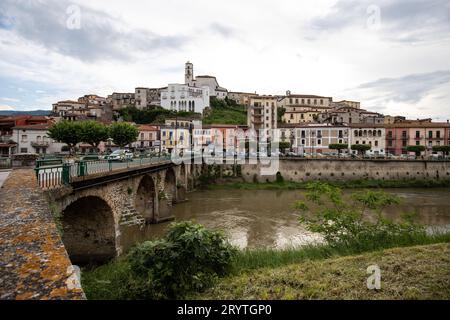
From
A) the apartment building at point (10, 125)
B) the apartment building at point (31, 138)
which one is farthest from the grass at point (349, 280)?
the apartment building at point (31, 138)

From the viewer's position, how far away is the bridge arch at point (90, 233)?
14.1 metres

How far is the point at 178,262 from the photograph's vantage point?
596 centimetres

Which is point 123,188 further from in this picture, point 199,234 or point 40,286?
point 40,286

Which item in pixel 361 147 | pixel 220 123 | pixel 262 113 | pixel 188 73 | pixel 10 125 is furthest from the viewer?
pixel 188 73

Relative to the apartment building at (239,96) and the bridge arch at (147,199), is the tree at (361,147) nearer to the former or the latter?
the bridge arch at (147,199)

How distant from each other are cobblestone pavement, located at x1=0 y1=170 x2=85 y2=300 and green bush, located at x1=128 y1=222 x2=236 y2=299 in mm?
1946

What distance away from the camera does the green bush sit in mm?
5711

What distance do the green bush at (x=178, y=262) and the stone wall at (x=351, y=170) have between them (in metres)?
43.3

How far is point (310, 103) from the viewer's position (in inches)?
4237

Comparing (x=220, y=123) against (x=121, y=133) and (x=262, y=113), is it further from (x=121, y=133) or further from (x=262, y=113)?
(x=121, y=133)

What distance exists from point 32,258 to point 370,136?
70001 mm

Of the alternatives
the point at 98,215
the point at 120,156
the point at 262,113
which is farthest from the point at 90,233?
the point at 262,113

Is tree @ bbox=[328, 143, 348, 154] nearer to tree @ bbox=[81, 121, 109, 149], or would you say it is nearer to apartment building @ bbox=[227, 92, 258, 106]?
tree @ bbox=[81, 121, 109, 149]
